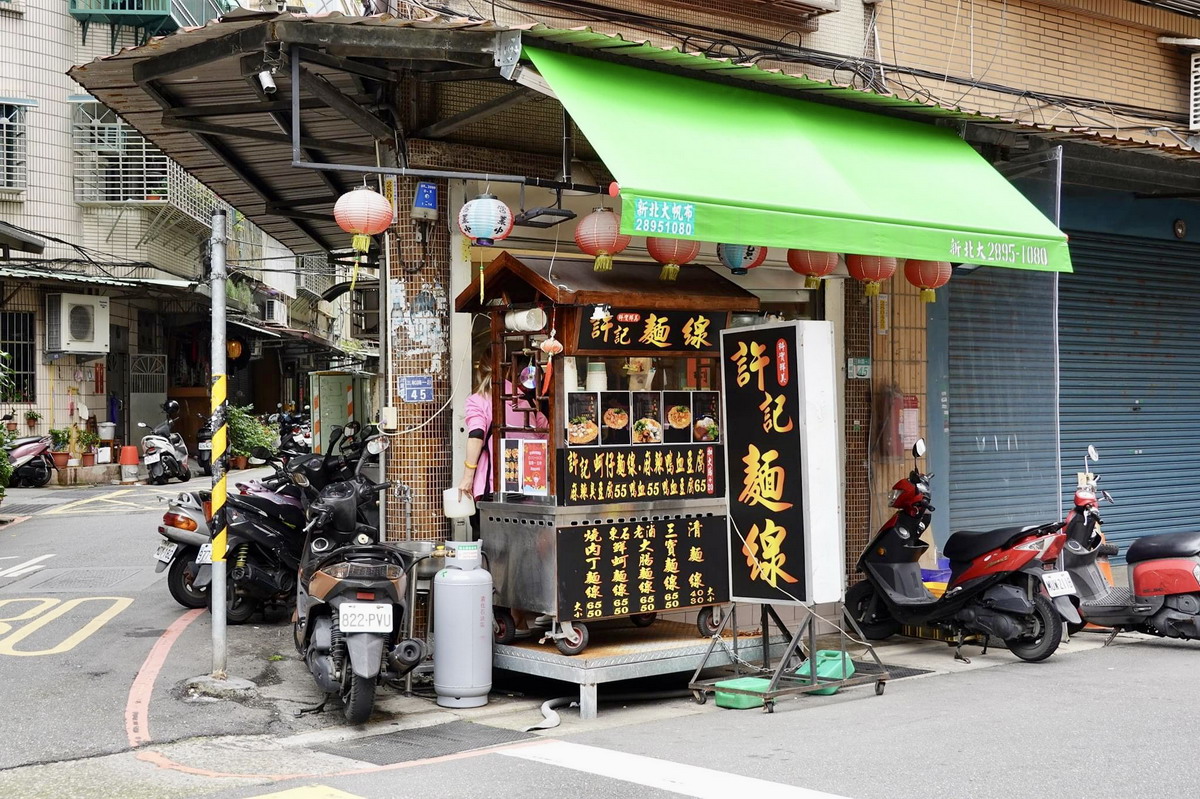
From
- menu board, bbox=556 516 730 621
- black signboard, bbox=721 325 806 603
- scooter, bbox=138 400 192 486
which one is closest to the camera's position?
black signboard, bbox=721 325 806 603

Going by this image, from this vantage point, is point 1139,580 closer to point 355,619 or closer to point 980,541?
point 980,541

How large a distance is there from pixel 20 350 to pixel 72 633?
50.9 ft

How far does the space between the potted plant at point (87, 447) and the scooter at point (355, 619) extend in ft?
56.2

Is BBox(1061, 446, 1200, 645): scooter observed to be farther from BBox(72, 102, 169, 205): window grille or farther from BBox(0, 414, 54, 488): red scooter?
BBox(72, 102, 169, 205): window grille

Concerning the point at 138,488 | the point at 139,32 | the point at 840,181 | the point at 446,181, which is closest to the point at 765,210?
the point at 840,181

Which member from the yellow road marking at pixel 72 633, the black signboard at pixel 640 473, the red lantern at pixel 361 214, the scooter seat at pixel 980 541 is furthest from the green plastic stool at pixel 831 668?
the yellow road marking at pixel 72 633

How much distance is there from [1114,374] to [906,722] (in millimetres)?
8489

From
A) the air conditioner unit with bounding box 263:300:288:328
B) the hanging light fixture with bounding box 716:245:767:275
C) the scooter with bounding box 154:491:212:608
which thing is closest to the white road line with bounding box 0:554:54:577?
the scooter with bounding box 154:491:212:608

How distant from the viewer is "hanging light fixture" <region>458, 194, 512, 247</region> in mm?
7824

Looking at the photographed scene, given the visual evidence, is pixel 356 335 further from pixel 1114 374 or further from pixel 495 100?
pixel 1114 374

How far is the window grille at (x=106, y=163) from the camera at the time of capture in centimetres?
2414

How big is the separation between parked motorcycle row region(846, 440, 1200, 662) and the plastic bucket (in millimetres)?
3152

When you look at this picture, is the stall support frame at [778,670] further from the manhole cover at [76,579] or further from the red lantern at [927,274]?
the manhole cover at [76,579]

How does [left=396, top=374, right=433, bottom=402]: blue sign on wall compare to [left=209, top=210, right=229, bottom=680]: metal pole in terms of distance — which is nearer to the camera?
[left=209, top=210, right=229, bottom=680]: metal pole
